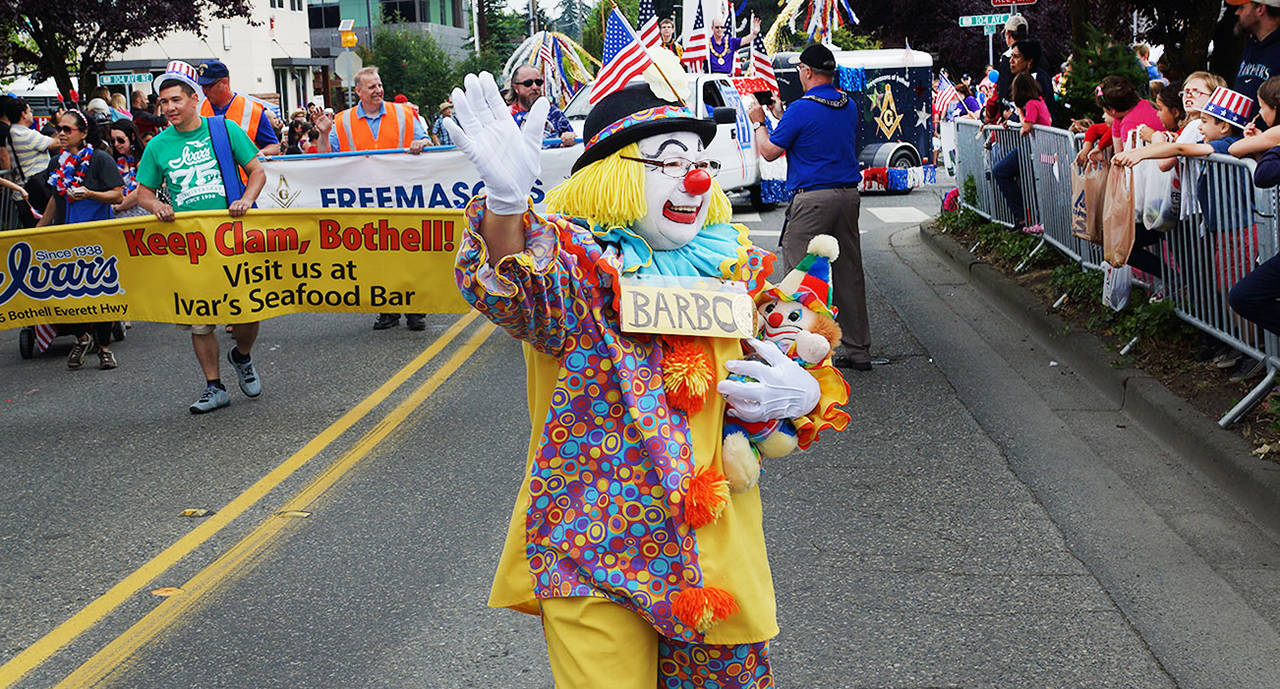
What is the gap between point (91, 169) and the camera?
971cm

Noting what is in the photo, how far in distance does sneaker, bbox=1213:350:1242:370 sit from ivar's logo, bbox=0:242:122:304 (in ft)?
20.7

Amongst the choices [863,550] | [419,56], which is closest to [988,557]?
[863,550]

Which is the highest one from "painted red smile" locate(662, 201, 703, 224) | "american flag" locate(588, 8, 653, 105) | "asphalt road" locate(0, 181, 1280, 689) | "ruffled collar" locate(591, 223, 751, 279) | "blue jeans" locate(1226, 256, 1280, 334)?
"american flag" locate(588, 8, 653, 105)

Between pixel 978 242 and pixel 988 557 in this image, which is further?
pixel 978 242

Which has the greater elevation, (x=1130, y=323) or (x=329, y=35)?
(x=329, y=35)

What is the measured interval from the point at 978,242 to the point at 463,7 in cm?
7547

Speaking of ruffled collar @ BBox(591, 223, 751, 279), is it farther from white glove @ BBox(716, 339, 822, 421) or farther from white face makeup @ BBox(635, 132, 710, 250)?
white glove @ BBox(716, 339, 822, 421)

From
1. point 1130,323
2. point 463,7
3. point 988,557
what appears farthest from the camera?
point 463,7

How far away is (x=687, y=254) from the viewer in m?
2.94

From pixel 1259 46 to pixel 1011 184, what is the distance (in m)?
4.36

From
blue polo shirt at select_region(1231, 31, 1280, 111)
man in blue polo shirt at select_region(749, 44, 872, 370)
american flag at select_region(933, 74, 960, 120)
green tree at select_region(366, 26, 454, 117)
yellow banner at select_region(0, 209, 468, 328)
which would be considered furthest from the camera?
green tree at select_region(366, 26, 454, 117)

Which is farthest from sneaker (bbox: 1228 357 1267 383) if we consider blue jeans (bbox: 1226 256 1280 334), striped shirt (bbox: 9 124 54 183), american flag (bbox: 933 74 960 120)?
american flag (bbox: 933 74 960 120)

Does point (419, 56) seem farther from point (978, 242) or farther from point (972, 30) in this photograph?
point (978, 242)

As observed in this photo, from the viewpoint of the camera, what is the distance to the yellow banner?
7.96 m
